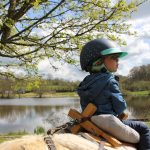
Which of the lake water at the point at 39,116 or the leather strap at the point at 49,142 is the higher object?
the leather strap at the point at 49,142

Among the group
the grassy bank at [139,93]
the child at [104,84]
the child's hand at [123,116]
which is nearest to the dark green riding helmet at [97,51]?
the child at [104,84]

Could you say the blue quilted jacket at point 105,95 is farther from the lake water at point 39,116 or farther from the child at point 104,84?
the lake water at point 39,116

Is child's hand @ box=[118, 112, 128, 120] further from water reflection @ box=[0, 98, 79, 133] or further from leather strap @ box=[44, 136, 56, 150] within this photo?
water reflection @ box=[0, 98, 79, 133]

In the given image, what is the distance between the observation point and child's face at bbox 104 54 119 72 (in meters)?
3.26

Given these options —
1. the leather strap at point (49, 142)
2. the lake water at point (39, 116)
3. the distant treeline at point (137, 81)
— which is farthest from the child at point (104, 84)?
the distant treeline at point (137, 81)

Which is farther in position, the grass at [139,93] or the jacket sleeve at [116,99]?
the grass at [139,93]

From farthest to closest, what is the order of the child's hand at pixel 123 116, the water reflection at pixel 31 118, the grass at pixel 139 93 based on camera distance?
1. the grass at pixel 139 93
2. the water reflection at pixel 31 118
3. the child's hand at pixel 123 116

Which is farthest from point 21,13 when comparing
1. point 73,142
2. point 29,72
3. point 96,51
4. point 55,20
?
point 73,142

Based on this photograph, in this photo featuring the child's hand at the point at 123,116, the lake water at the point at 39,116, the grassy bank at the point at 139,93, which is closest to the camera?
the child's hand at the point at 123,116

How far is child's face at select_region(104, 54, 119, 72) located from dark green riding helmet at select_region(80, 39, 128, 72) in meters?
0.05

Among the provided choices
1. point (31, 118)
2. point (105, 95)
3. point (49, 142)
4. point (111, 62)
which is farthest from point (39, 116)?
point (49, 142)

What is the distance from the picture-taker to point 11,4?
460 inches

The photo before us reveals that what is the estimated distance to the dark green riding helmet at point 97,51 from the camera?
321cm

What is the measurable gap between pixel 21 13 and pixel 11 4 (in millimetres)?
378
